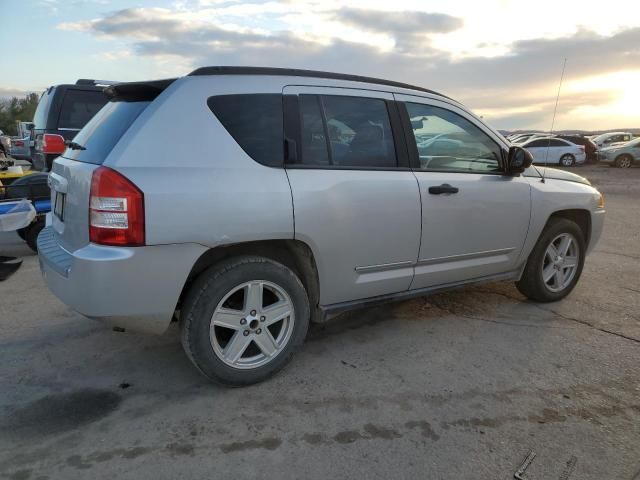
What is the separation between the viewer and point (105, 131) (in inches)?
117

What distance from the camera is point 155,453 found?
2455 millimetres

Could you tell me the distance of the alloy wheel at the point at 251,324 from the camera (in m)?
2.96

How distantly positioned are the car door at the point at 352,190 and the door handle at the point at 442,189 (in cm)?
14

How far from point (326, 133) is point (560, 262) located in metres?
2.69

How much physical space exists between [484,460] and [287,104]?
228cm

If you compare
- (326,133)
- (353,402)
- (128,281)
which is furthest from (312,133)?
(353,402)

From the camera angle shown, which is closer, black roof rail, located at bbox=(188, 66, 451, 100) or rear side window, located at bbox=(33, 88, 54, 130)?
black roof rail, located at bbox=(188, 66, 451, 100)

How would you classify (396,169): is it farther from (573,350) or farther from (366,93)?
(573,350)

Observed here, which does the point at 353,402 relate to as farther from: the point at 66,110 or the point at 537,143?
the point at 537,143

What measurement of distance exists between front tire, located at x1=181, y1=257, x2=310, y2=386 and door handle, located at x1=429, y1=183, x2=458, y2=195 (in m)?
1.19

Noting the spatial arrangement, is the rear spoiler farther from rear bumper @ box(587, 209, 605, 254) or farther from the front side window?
rear bumper @ box(587, 209, 605, 254)

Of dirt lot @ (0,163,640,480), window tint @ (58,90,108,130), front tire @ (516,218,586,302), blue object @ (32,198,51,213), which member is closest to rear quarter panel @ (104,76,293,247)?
dirt lot @ (0,163,640,480)

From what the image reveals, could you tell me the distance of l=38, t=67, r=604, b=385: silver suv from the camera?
263 centimetres

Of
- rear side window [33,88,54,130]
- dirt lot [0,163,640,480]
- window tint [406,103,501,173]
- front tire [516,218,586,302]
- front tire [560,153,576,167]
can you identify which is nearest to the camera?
dirt lot [0,163,640,480]
